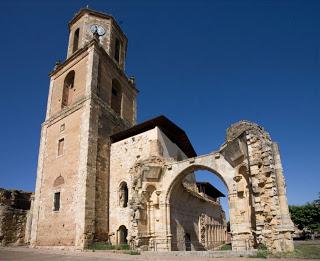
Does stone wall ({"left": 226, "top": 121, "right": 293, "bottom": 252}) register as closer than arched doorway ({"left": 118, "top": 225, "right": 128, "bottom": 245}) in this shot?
Yes

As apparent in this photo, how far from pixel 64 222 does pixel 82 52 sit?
12.0 metres

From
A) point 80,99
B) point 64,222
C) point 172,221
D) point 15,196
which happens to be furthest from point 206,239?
point 15,196

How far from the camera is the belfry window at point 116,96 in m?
21.7

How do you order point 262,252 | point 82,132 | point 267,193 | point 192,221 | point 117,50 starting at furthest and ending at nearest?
point 117,50
point 192,221
point 82,132
point 267,193
point 262,252

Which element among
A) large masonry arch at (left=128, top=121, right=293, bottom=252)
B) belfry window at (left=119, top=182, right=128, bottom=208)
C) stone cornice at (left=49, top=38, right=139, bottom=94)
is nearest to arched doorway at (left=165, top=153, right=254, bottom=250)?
large masonry arch at (left=128, top=121, right=293, bottom=252)

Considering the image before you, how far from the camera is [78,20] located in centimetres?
2230

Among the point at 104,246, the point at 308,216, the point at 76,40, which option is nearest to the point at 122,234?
the point at 104,246

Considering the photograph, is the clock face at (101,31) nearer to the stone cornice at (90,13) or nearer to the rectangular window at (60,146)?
the stone cornice at (90,13)

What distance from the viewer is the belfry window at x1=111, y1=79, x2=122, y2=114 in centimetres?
2170

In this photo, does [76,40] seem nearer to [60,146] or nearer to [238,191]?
[60,146]

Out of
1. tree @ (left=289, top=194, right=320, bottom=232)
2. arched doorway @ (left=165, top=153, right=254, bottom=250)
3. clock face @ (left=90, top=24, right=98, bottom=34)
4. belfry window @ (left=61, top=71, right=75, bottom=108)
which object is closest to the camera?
arched doorway @ (left=165, top=153, right=254, bottom=250)

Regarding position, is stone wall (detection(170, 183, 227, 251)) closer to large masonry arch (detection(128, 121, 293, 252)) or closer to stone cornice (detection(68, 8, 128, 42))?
large masonry arch (detection(128, 121, 293, 252))

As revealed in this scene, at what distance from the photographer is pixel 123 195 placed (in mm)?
16734

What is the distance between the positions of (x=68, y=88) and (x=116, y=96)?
12.6 ft
